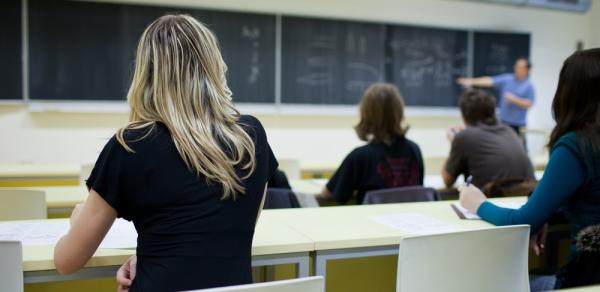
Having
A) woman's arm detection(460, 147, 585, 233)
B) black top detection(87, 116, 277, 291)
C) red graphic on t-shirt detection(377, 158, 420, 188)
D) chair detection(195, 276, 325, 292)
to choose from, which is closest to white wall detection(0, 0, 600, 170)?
red graphic on t-shirt detection(377, 158, 420, 188)

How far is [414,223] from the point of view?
78.5 inches

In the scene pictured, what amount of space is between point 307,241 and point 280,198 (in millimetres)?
949

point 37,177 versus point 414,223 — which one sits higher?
point 414,223

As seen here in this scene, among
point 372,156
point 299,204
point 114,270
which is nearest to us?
point 114,270

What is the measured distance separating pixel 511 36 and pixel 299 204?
505 cm

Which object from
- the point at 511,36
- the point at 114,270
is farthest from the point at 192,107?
the point at 511,36

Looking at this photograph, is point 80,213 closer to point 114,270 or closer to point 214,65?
point 114,270

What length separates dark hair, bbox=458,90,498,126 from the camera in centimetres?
327

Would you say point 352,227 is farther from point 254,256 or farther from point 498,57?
point 498,57

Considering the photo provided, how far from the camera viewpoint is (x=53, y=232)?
176cm

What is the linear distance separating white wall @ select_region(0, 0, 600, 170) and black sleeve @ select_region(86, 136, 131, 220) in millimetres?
3143

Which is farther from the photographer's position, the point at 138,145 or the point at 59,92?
the point at 59,92

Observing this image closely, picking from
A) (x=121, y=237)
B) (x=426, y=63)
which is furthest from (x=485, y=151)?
(x=426, y=63)

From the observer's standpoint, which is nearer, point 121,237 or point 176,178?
point 176,178
